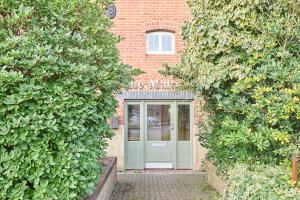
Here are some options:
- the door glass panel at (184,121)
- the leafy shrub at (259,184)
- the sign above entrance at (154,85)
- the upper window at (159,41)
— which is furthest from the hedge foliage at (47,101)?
the door glass panel at (184,121)

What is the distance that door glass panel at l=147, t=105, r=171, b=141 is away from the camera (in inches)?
484

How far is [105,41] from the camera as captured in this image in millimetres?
5570

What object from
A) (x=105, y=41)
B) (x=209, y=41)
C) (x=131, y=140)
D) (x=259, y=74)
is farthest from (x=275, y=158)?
(x=131, y=140)

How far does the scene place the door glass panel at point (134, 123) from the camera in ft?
40.2

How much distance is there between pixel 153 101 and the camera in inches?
481

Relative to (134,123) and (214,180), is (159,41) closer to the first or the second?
(134,123)

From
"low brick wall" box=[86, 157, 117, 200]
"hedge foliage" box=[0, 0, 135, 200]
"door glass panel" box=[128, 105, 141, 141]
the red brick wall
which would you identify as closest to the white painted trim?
"door glass panel" box=[128, 105, 141, 141]

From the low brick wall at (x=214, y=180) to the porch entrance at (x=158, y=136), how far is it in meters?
2.37

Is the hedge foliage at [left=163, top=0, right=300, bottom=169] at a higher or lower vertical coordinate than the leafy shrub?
higher

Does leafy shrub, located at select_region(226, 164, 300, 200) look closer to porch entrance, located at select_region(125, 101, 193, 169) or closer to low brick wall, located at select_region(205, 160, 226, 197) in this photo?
low brick wall, located at select_region(205, 160, 226, 197)

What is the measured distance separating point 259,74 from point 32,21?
3443 mm

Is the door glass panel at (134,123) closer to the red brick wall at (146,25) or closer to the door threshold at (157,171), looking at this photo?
the door threshold at (157,171)

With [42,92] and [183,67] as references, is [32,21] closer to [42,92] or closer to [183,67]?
[42,92]

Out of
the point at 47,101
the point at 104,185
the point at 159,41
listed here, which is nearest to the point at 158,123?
the point at 159,41
